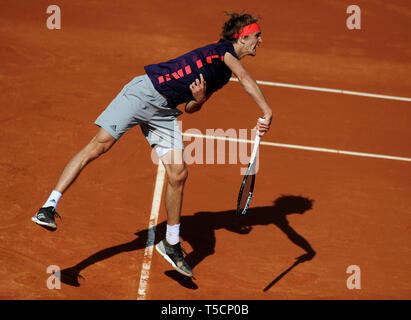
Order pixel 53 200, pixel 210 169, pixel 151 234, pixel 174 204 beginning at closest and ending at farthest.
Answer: pixel 53 200, pixel 174 204, pixel 151 234, pixel 210 169

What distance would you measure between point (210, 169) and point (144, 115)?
109 inches

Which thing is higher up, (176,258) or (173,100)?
(173,100)

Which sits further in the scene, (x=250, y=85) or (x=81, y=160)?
(x=81, y=160)

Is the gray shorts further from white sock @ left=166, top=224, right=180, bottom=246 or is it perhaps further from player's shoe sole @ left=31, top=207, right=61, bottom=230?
player's shoe sole @ left=31, top=207, right=61, bottom=230

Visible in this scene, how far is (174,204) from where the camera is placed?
6.53 m

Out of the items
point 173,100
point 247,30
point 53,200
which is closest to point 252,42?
point 247,30

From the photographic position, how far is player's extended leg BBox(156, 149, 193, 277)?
21.1 feet

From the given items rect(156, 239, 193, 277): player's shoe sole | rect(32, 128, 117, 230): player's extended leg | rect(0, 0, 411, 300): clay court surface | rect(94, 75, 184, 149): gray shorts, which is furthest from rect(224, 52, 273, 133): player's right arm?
rect(0, 0, 411, 300): clay court surface

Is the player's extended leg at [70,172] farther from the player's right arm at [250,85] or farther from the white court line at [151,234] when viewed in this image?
the player's right arm at [250,85]

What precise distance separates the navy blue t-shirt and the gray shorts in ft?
0.30

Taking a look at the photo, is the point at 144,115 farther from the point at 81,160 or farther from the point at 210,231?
the point at 210,231

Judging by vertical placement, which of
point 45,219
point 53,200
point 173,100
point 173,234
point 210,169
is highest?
point 173,100

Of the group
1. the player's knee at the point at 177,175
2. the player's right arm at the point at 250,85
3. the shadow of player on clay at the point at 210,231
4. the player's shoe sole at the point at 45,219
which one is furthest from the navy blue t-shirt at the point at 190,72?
the shadow of player on clay at the point at 210,231

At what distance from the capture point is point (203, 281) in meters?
6.78
